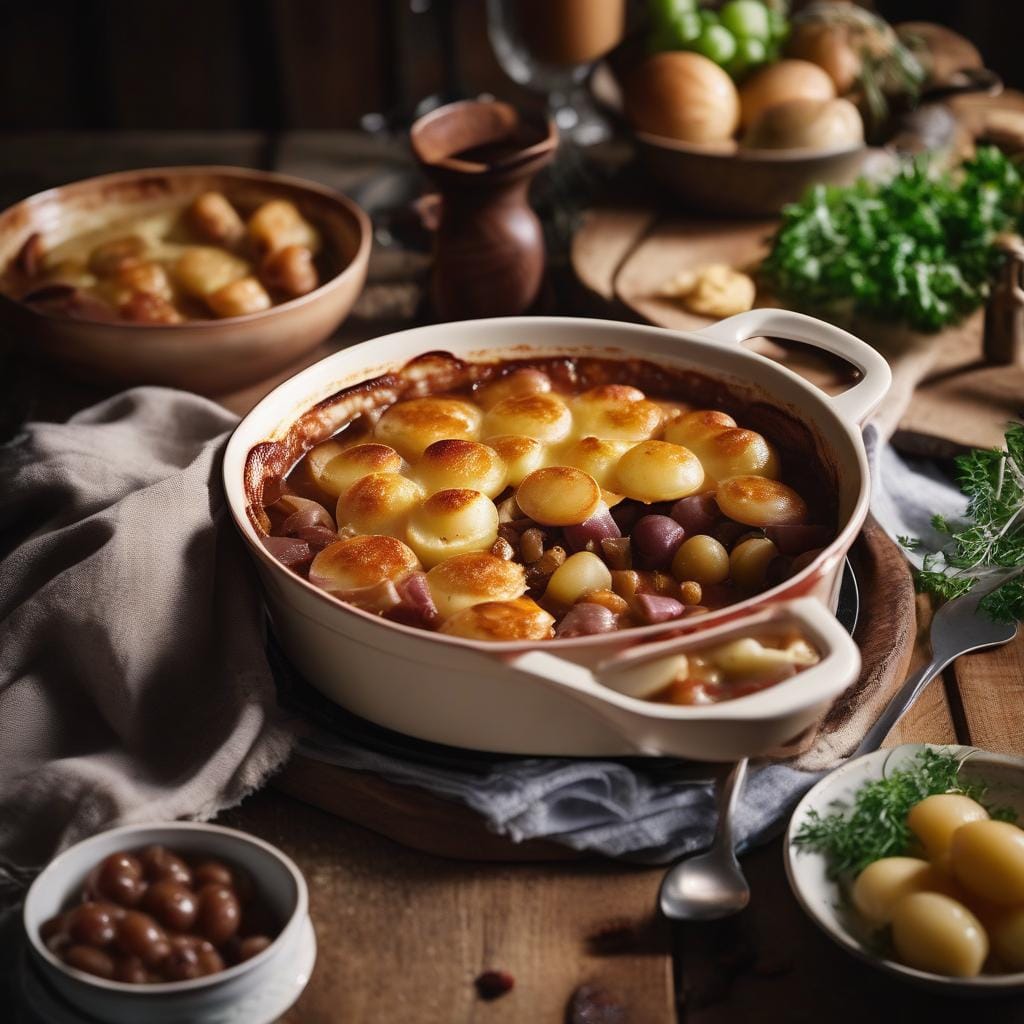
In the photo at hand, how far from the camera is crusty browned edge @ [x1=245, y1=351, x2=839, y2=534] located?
1.96 m

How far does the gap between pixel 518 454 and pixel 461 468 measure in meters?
0.11

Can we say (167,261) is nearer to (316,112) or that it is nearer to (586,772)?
(586,772)

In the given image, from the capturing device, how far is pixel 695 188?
315cm

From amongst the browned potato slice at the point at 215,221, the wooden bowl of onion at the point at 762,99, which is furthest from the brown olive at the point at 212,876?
the wooden bowl of onion at the point at 762,99

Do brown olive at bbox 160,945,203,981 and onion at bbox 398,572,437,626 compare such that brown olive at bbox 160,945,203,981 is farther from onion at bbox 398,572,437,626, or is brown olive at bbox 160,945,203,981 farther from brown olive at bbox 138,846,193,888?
onion at bbox 398,572,437,626

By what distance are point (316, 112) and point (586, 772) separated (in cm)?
443

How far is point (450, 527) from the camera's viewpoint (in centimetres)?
181

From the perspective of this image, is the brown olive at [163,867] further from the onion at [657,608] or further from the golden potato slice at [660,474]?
the golden potato slice at [660,474]

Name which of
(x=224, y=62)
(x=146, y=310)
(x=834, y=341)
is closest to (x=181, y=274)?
(x=146, y=310)

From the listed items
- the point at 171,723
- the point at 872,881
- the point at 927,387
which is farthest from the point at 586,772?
the point at 927,387

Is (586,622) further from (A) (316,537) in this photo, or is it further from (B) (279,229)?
(B) (279,229)

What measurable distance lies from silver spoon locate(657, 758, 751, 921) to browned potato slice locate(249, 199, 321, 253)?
5.66ft

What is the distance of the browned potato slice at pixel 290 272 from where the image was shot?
2.70 m

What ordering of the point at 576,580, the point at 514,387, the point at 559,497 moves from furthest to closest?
the point at 514,387, the point at 559,497, the point at 576,580
